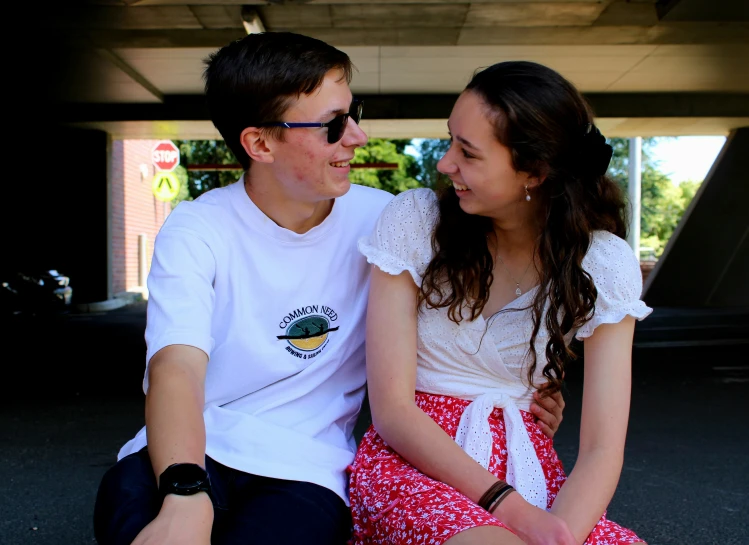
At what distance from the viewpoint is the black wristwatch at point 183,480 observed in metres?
1.78

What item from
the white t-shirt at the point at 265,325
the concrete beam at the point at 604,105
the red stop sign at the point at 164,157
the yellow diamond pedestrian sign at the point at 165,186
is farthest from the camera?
the red stop sign at the point at 164,157

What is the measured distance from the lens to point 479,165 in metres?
2.13

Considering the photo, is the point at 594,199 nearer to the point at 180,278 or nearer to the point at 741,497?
the point at 180,278

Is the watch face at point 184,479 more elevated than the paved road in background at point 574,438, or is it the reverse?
the watch face at point 184,479

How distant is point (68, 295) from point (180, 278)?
16.5m

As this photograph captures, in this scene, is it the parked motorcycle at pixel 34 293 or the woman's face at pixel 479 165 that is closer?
the woman's face at pixel 479 165

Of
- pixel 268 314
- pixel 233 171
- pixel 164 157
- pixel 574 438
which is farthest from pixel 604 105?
pixel 233 171

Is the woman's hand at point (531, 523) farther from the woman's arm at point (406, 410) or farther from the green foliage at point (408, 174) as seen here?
the green foliage at point (408, 174)

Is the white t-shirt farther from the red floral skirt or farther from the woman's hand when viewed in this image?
the woman's hand

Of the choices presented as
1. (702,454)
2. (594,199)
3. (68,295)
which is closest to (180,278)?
(594,199)

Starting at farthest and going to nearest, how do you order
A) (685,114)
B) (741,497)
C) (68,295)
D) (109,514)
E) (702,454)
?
(68,295) < (685,114) < (702,454) < (741,497) < (109,514)

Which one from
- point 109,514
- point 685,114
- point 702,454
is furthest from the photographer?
point 685,114

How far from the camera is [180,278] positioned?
2148 mm

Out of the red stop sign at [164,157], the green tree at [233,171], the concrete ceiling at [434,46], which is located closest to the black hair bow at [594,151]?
the concrete ceiling at [434,46]
